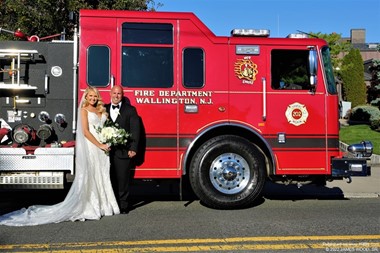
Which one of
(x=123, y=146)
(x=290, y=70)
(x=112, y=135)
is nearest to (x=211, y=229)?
(x=123, y=146)

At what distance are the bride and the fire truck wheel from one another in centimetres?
135

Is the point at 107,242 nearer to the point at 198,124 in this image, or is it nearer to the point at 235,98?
the point at 198,124

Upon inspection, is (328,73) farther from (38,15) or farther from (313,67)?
(38,15)

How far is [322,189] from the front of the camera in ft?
30.2

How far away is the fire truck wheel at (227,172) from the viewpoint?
6.75 meters

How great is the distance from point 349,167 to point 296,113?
1170 millimetres

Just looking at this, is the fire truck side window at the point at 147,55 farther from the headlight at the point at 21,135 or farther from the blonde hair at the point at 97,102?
the headlight at the point at 21,135

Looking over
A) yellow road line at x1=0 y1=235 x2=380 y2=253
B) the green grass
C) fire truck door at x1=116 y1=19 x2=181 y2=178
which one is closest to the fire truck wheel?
fire truck door at x1=116 y1=19 x2=181 y2=178

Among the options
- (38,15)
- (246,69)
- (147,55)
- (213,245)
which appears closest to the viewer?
(213,245)

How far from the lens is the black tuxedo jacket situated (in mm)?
6422

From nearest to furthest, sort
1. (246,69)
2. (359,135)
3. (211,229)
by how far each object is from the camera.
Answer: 1. (211,229)
2. (246,69)
3. (359,135)

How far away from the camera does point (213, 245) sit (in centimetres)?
500

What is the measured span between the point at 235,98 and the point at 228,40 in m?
0.93

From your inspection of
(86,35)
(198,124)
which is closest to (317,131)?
(198,124)
